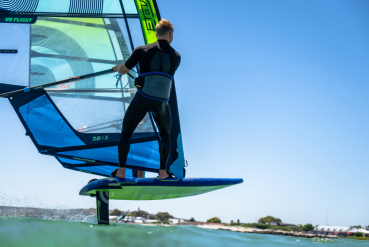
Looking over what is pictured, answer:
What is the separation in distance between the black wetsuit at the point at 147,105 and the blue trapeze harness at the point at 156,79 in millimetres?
40

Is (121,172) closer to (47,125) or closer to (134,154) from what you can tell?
(134,154)

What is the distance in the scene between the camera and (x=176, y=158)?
5.61 meters

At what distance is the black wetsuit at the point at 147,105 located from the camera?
370 centimetres

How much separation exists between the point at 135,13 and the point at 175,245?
14.1 feet

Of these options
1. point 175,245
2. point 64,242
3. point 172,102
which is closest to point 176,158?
point 172,102

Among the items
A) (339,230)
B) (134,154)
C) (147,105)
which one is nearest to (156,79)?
(147,105)

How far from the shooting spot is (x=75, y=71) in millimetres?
6617

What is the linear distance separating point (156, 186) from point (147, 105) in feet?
3.92

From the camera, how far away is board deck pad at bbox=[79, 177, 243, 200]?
14.3 feet

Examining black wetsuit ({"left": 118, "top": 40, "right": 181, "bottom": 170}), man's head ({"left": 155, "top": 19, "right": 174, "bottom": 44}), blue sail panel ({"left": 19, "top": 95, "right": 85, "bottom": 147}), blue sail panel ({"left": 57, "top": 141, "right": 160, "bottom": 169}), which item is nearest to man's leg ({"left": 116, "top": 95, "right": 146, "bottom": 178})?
black wetsuit ({"left": 118, "top": 40, "right": 181, "bottom": 170})

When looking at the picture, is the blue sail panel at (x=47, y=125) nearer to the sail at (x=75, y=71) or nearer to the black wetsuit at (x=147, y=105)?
the sail at (x=75, y=71)

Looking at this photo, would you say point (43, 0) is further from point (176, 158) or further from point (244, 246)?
point (244, 246)

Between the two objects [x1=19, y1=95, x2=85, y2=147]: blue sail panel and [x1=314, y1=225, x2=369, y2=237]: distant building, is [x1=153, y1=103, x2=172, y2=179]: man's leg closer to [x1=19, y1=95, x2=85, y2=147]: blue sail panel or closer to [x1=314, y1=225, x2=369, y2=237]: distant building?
[x1=19, y1=95, x2=85, y2=147]: blue sail panel

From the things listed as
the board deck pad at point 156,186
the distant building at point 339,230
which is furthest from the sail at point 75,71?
the distant building at point 339,230
